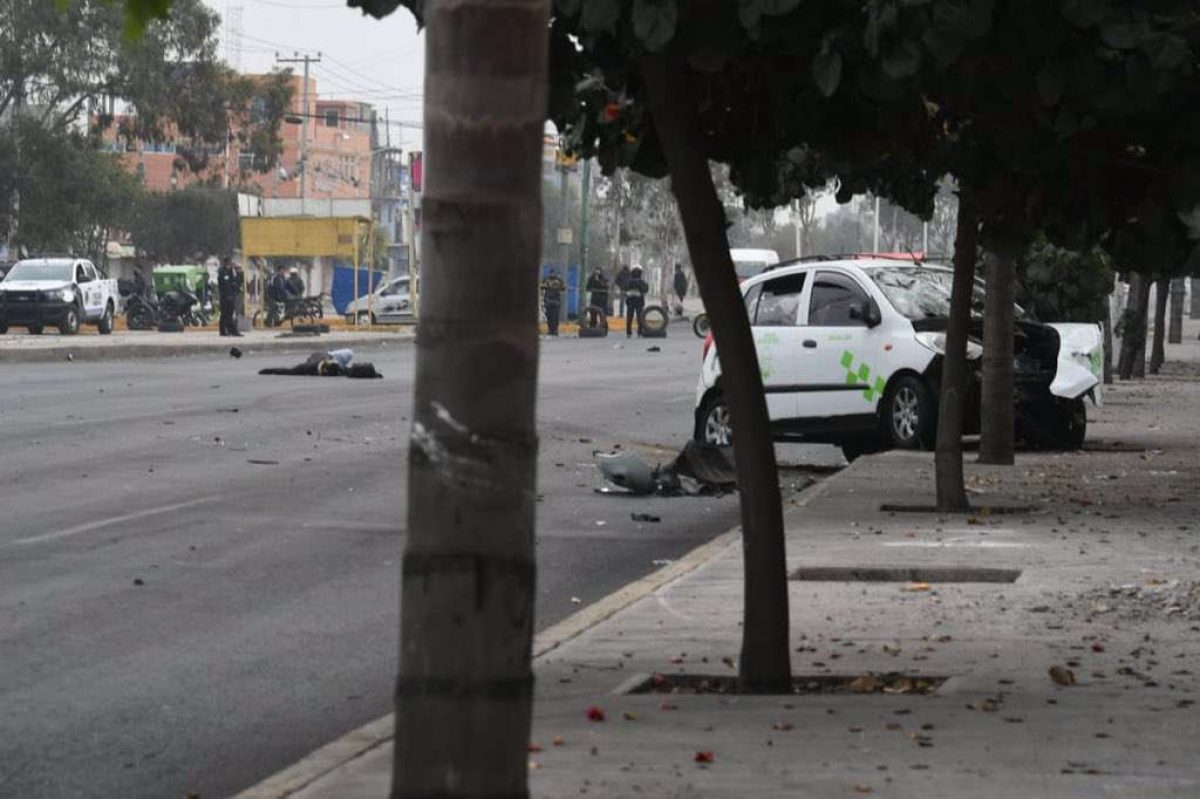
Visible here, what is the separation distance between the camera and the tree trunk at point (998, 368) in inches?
722

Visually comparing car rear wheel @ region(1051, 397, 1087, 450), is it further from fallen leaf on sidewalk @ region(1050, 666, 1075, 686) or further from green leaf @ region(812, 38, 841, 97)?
green leaf @ region(812, 38, 841, 97)

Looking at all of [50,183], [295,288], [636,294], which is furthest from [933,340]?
[50,183]

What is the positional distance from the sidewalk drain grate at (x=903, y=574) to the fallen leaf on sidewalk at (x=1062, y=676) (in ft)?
11.0

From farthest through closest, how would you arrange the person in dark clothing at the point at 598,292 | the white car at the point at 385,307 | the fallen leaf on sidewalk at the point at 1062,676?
the white car at the point at 385,307, the person in dark clothing at the point at 598,292, the fallen leaf on sidewalk at the point at 1062,676

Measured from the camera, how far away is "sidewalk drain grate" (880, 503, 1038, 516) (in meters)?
16.1

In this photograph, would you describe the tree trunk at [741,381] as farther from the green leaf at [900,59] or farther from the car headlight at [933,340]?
the car headlight at [933,340]

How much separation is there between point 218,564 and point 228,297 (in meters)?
42.2

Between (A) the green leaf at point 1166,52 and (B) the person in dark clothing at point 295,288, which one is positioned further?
(B) the person in dark clothing at point 295,288

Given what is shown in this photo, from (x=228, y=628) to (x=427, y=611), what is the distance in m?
7.54

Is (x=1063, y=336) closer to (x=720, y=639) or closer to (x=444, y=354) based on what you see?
(x=720, y=639)

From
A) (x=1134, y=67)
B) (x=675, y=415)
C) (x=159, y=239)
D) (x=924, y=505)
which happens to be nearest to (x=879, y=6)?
(x=1134, y=67)

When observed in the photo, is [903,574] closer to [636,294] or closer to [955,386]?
[955,386]

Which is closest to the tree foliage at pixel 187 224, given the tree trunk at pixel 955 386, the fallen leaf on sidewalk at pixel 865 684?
the tree trunk at pixel 955 386

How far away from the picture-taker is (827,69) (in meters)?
7.82
